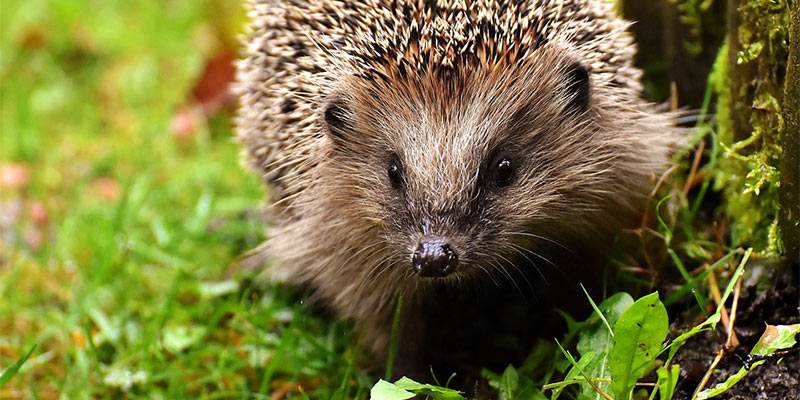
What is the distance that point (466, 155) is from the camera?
2.78 m

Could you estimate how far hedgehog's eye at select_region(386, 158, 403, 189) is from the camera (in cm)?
290

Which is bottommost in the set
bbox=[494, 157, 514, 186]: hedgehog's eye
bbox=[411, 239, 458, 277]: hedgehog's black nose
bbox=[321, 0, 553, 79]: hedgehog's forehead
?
bbox=[411, 239, 458, 277]: hedgehog's black nose

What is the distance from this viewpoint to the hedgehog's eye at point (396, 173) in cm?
290

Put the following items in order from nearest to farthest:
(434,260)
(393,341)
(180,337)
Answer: (434,260) < (393,341) < (180,337)

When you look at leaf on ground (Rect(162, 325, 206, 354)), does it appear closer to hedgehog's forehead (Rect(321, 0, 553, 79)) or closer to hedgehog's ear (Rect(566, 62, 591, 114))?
hedgehog's forehead (Rect(321, 0, 553, 79))

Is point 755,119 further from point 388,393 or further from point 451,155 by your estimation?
point 388,393

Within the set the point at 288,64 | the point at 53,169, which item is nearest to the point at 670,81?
the point at 288,64

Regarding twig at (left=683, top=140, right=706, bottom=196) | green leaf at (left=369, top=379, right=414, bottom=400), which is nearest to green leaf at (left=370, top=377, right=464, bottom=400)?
green leaf at (left=369, top=379, right=414, bottom=400)

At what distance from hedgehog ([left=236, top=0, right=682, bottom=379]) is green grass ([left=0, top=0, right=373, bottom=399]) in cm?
37

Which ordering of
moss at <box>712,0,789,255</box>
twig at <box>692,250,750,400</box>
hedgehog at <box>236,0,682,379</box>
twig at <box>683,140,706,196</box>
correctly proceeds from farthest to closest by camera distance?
twig at <box>683,140,706,196</box> < hedgehog at <box>236,0,682,379</box> < moss at <box>712,0,789,255</box> < twig at <box>692,250,750,400</box>

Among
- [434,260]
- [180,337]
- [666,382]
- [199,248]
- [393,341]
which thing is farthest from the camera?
[199,248]

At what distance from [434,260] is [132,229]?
238 centimetres

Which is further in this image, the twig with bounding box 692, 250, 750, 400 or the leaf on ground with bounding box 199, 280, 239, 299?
the leaf on ground with bounding box 199, 280, 239, 299

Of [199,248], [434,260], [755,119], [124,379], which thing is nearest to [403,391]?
[434,260]
